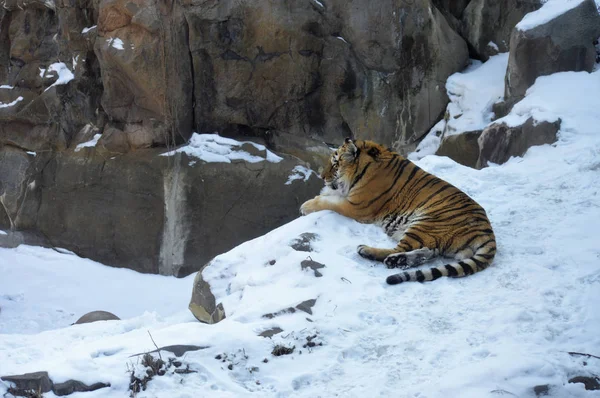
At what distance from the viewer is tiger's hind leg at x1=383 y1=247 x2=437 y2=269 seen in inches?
207

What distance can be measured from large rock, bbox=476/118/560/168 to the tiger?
2.93 m

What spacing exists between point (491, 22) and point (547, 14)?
11.4ft

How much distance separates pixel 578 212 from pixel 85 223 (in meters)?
9.47

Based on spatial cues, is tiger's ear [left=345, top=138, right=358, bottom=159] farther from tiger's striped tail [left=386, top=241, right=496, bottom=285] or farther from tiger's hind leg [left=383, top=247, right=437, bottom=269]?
tiger's striped tail [left=386, top=241, right=496, bottom=285]

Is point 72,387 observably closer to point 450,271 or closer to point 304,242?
Result: point 304,242

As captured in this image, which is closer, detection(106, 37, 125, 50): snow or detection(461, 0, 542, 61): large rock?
detection(106, 37, 125, 50): snow

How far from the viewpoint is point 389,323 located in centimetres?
442

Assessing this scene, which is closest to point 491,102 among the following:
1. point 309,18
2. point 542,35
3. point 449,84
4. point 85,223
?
point 449,84

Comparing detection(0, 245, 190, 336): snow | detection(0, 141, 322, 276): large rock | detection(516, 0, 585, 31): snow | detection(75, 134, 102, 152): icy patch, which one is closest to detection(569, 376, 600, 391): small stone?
detection(516, 0, 585, 31): snow

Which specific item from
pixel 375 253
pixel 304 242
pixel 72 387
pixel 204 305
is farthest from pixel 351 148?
pixel 72 387

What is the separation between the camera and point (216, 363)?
385 cm

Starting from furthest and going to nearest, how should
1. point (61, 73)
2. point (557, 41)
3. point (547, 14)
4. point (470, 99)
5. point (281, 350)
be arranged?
point (61, 73)
point (470, 99)
point (547, 14)
point (557, 41)
point (281, 350)

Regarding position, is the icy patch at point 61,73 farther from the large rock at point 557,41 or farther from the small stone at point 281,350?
the small stone at point 281,350

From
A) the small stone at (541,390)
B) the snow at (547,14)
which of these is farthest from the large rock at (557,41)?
the small stone at (541,390)
